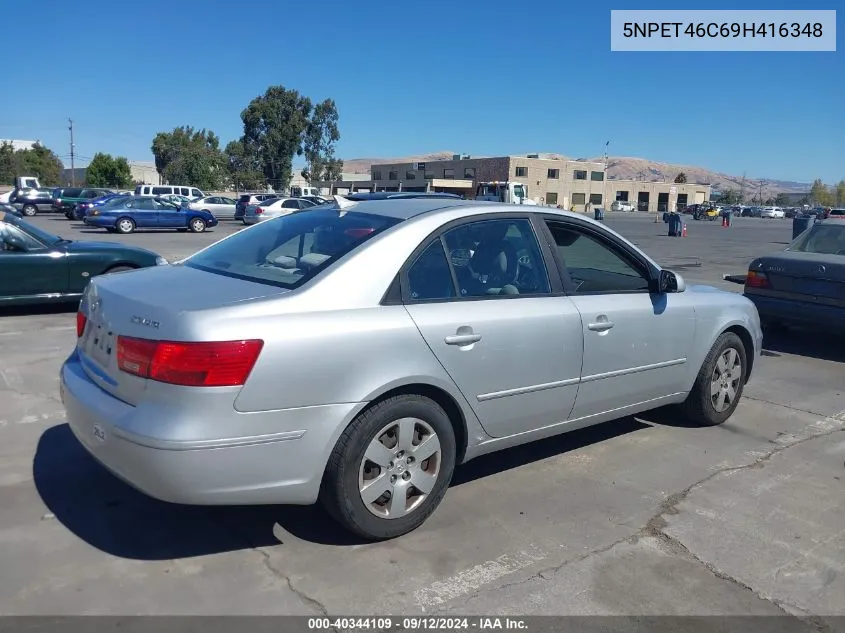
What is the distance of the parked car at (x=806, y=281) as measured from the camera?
25.9ft

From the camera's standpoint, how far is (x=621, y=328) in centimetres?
448

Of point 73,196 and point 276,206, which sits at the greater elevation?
point 73,196

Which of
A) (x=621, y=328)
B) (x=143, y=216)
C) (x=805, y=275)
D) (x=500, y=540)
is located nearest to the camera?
(x=500, y=540)

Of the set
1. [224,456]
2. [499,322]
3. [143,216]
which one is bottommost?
[224,456]

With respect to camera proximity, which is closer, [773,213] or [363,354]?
[363,354]

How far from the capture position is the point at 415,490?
3.63m

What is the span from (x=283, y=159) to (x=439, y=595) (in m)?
82.3

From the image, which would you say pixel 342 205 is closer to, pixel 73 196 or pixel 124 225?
pixel 124 225

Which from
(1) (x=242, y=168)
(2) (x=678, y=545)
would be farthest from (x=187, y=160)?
(2) (x=678, y=545)

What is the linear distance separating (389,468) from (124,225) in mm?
26717

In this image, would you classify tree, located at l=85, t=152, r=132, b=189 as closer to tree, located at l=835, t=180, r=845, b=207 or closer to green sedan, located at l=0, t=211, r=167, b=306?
green sedan, located at l=0, t=211, r=167, b=306

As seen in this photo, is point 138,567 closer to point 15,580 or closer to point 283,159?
point 15,580

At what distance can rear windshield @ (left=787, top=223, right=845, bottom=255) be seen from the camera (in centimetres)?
837

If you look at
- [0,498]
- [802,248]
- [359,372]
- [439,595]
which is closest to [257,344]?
[359,372]
